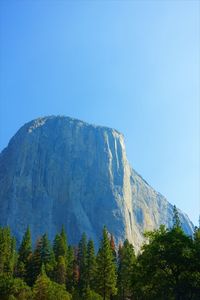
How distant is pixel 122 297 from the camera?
264 ft

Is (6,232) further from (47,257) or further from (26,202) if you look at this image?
(26,202)

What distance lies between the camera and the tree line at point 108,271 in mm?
38594

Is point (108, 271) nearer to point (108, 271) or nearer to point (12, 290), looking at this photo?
point (108, 271)

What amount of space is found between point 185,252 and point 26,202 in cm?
16546

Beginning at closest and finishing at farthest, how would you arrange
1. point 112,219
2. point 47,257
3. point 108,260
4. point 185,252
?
point 185,252 → point 108,260 → point 47,257 → point 112,219

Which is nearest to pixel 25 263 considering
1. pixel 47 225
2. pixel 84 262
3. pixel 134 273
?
pixel 84 262

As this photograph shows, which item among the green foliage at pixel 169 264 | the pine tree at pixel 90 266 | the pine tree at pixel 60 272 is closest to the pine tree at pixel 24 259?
the pine tree at pixel 60 272

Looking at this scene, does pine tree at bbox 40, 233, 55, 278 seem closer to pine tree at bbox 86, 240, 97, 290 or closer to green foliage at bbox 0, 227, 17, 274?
green foliage at bbox 0, 227, 17, 274

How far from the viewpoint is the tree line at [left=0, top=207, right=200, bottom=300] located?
38.6 meters

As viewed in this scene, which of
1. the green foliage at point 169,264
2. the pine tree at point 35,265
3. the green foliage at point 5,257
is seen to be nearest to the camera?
the green foliage at point 169,264

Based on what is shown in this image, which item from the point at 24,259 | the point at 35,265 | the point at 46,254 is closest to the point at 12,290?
the point at 35,265

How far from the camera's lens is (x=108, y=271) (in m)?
71.6

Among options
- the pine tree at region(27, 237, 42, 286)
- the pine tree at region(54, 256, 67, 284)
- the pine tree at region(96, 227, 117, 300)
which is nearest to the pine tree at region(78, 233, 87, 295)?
the pine tree at region(54, 256, 67, 284)

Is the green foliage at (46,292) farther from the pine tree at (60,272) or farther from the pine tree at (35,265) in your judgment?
the pine tree at (35,265)
